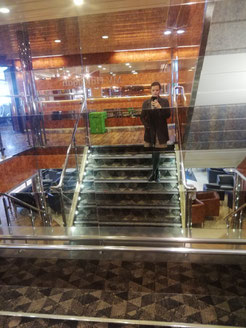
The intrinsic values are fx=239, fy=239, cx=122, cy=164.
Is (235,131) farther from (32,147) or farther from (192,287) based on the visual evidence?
(32,147)

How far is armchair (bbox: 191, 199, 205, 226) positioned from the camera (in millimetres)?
3002

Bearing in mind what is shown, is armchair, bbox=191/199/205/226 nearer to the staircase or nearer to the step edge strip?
the staircase

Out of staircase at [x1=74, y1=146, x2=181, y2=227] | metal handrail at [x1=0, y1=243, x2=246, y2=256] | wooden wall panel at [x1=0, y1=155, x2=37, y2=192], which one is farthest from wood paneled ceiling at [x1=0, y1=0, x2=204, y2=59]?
metal handrail at [x1=0, y1=243, x2=246, y2=256]

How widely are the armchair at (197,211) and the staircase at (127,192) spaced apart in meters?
0.41

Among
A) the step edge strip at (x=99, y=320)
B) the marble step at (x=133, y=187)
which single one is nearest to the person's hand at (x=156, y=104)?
the marble step at (x=133, y=187)

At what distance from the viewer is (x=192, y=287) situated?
166 centimetres

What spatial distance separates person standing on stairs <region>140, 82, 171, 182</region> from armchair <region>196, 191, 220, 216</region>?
85cm

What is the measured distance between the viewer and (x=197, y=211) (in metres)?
3.11

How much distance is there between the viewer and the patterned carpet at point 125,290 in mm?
1519

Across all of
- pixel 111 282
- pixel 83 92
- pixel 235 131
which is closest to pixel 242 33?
pixel 235 131

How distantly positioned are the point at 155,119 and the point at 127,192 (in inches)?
→ 48.7

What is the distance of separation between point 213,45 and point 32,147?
338cm

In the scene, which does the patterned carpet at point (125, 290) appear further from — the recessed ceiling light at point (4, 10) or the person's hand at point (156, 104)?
the recessed ceiling light at point (4, 10)

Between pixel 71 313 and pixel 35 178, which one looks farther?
pixel 35 178
